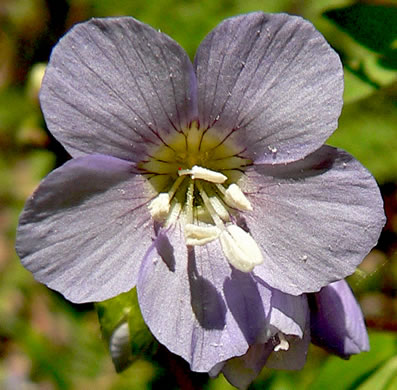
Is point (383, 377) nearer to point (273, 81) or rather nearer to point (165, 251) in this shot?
point (165, 251)

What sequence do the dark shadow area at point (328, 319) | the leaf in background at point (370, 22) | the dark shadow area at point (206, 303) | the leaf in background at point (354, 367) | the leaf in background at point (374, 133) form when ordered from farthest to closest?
the leaf in background at point (374, 133)
the leaf in background at point (354, 367)
the leaf in background at point (370, 22)
the dark shadow area at point (328, 319)
the dark shadow area at point (206, 303)

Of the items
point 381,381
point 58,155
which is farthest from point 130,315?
point 58,155

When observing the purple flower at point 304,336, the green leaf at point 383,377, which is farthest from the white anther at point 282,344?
the green leaf at point 383,377

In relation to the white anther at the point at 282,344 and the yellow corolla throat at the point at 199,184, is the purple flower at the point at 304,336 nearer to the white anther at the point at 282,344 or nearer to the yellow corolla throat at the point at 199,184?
the white anther at the point at 282,344

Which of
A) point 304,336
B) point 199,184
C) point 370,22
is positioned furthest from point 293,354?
point 370,22

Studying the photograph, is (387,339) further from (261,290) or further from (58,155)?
(58,155)
